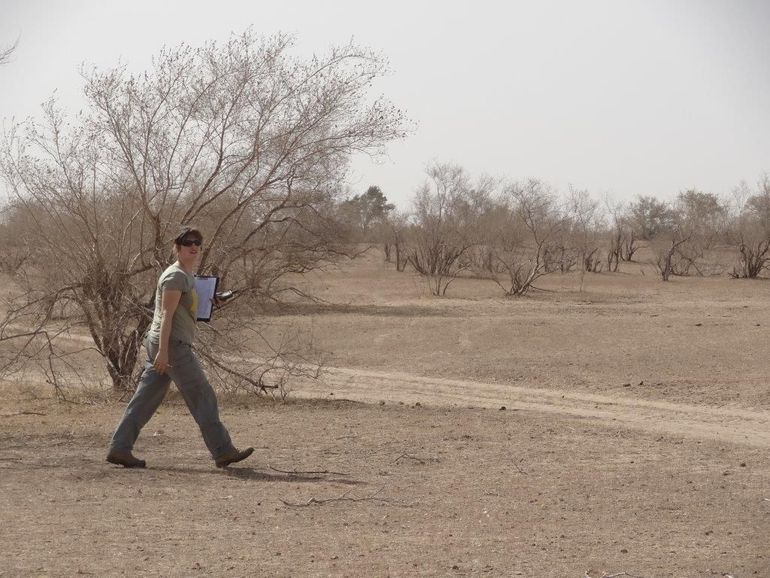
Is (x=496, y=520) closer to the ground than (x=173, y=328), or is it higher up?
closer to the ground

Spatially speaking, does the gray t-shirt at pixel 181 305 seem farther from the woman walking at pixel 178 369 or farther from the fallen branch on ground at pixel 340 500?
the fallen branch on ground at pixel 340 500

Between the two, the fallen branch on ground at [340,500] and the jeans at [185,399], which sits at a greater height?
the jeans at [185,399]

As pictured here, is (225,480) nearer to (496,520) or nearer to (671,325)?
(496,520)

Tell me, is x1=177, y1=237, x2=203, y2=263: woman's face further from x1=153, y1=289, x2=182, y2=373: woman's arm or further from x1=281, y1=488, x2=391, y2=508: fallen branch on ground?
x1=281, y1=488, x2=391, y2=508: fallen branch on ground

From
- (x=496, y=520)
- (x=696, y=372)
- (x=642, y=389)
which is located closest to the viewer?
(x=496, y=520)

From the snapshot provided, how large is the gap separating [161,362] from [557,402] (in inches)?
306

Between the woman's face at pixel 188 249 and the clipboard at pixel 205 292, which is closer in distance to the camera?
the woman's face at pixel 188 249

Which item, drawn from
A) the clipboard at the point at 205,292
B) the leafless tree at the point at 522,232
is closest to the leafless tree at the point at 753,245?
the leafless tree at the point at 522,232

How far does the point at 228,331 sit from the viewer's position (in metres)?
12.4

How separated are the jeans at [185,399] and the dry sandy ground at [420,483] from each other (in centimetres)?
23

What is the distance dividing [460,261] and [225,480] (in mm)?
40450

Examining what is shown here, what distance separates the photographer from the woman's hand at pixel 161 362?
294 inches

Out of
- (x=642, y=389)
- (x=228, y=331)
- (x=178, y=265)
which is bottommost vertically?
(x=642, y=389)

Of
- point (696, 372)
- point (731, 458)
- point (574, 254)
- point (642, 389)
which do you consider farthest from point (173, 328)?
point (574, 254)
